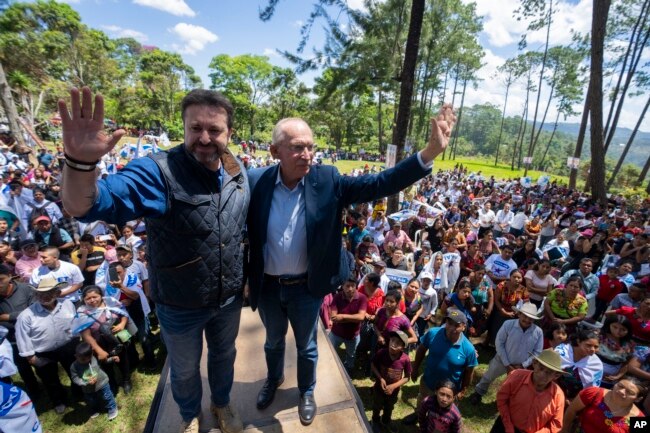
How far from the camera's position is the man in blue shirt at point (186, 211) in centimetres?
123

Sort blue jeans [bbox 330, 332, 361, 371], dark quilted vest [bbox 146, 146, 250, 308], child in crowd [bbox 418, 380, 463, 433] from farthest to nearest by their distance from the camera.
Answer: blue jeans [bbox 330, 332, 361, 371], child in crowd [bbox 418, 380, 463, 433], dark quilted vest [bbox 146, 146, 250, 308]

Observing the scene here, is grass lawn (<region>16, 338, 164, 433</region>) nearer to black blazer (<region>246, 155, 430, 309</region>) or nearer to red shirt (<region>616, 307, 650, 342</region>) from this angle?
black blazer (<region>246, 155, 430, 309</region>)

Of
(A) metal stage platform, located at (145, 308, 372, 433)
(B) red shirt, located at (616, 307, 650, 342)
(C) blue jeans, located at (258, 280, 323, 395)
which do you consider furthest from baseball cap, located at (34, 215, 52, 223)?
(B) red shirt, located at (616, 307, 650, 342)

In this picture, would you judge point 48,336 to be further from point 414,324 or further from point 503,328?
point 503,328

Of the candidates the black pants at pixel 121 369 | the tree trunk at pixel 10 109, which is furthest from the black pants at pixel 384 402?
the tree trunk at pixel 10 109

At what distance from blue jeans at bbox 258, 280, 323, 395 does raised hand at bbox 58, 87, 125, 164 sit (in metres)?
1.29

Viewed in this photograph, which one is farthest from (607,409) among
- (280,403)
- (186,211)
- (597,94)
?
(597,94)

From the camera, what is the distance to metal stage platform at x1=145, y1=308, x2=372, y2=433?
232cm

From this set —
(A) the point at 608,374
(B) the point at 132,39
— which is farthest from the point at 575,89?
(B) the point at 132,39

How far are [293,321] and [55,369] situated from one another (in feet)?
11.7

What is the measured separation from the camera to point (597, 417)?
3121 mm

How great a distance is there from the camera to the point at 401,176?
1803mm

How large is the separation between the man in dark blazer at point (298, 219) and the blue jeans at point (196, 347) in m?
0.25

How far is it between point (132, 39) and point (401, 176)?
79.8 m
